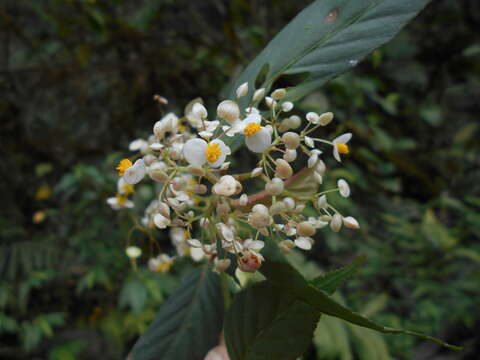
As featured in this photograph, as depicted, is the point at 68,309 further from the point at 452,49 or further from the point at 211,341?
the point at 452,49

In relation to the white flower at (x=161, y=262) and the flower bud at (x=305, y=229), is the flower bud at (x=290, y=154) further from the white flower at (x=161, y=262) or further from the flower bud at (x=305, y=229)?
the white flower at (x=161, y=262)

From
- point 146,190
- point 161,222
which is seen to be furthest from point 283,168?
point 146,190

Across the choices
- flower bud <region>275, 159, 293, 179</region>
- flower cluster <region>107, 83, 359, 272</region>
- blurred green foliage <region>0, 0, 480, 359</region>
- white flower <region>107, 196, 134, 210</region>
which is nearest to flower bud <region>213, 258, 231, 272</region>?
flower cluster <region>107, 83, 359, 272</region>

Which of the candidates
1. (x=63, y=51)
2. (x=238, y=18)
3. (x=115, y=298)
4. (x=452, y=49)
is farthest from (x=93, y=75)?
(x=452, y=49)

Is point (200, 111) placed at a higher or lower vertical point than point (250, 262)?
higher

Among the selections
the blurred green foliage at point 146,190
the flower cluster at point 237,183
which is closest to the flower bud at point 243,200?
the flower cluster at point 237,183

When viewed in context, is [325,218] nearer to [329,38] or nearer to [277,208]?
[277,208]
